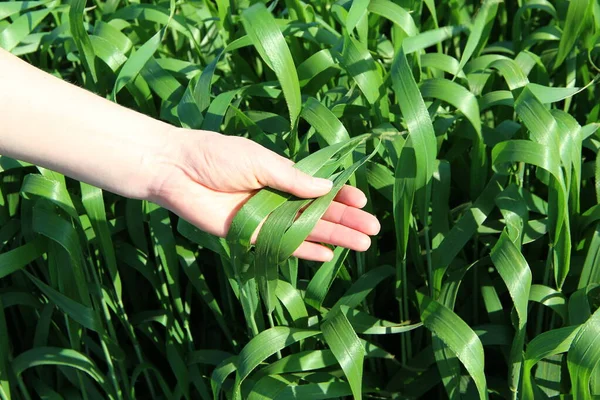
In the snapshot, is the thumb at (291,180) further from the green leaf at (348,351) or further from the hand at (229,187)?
the green leaf at (348,351)

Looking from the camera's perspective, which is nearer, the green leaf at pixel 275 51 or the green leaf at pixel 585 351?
the green leaf at pixel 585 351

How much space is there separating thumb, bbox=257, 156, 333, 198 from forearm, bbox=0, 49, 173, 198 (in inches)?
7.2

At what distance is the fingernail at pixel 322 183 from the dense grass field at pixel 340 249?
1.1 inches

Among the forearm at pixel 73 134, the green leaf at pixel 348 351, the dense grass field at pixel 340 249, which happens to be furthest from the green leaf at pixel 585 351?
the forearm at pixel 73 134

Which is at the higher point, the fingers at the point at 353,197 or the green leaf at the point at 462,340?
the fingers at the point at 353,197

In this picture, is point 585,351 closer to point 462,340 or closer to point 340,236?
point 462,340

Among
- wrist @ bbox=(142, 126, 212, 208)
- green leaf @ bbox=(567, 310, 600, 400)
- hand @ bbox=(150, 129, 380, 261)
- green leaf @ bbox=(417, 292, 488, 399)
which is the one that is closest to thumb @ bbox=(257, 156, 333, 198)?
hand @ bbox=(150, 129, 380, 261)

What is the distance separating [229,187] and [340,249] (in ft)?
0.66

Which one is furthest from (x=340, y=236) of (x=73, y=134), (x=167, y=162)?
(x=73, y=134)

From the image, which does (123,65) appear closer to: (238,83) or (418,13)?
(238,83)

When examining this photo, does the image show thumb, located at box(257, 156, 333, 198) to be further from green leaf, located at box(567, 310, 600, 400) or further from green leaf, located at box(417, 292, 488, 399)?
green leaf, located at box(567, 310, 600, 400)

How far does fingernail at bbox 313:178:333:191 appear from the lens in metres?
1.13

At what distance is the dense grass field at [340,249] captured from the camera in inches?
46.4

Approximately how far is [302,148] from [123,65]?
376 millimetres
